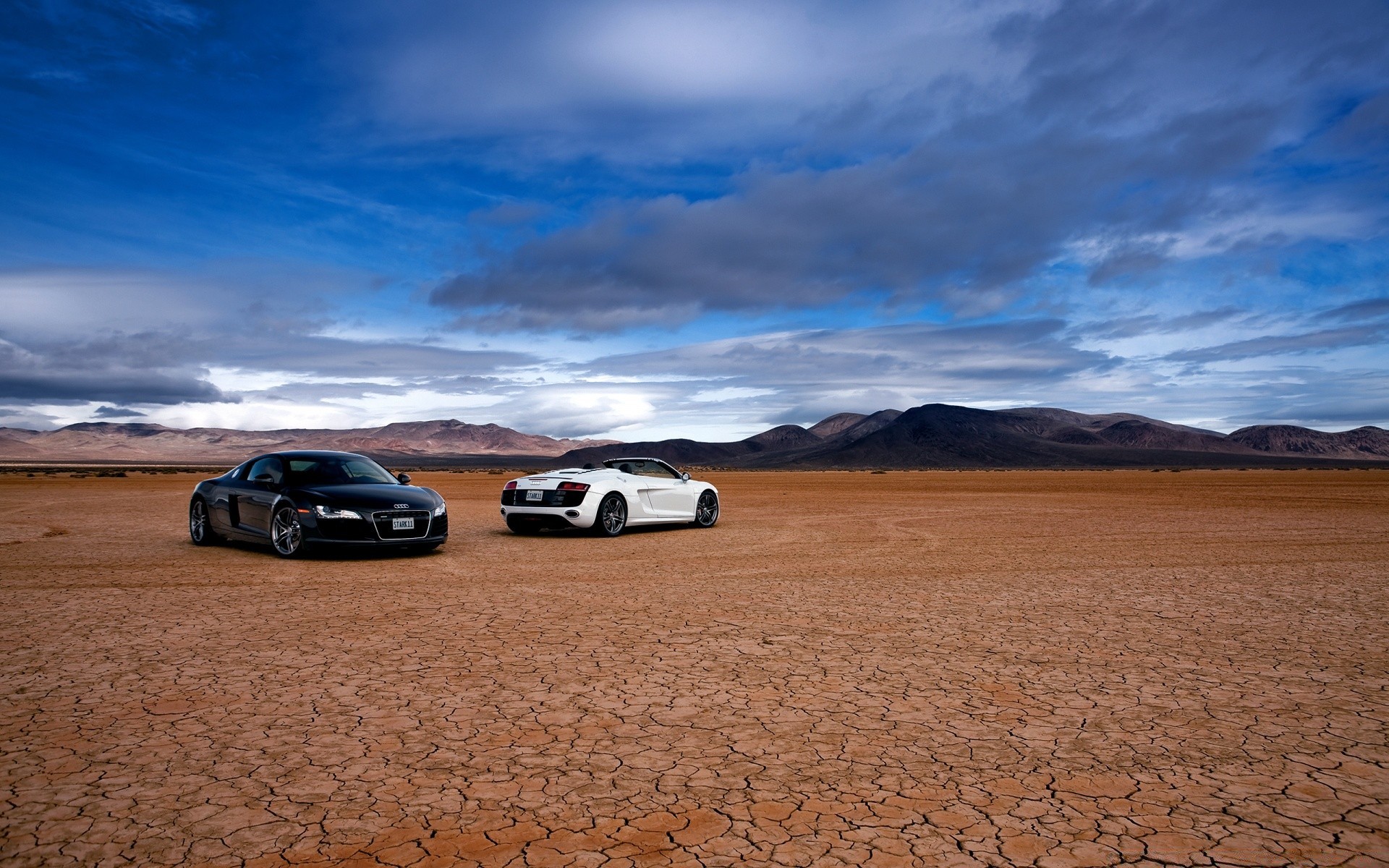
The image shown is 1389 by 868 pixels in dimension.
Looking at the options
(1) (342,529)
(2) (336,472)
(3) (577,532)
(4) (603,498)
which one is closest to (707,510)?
(3) (577,532)

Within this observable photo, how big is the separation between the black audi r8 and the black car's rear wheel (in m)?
5.77

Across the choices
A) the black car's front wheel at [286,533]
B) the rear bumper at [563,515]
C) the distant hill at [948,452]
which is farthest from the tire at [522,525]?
the distant hill at [948,452]

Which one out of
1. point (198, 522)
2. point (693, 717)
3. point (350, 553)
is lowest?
point (693, 717)

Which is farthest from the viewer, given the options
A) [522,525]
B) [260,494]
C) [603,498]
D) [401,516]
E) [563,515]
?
[522,525]

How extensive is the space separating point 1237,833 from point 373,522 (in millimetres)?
10413

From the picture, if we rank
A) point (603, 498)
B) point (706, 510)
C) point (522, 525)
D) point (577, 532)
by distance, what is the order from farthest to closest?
point (706, 510)
point (577, 532)
point (522, 525)
point (603, 498)

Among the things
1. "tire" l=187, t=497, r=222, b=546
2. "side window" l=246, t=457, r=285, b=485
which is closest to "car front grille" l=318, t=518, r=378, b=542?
"side window" l=246, t=457, r=285, b=485

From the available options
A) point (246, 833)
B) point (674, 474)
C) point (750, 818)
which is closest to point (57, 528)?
point (674, 474)

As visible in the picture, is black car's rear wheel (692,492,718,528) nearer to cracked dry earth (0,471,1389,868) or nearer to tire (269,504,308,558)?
cracked dry earth (0,471,1389,868)

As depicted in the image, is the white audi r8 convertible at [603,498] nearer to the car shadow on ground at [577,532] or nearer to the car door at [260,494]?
the car shadow on ground at [577,532]

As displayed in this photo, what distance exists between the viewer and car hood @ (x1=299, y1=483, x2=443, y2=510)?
11781 millimetres

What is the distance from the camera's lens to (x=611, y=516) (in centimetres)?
1526

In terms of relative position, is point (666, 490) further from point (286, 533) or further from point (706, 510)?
point (286, 533)

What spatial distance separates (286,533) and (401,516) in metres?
1.56
